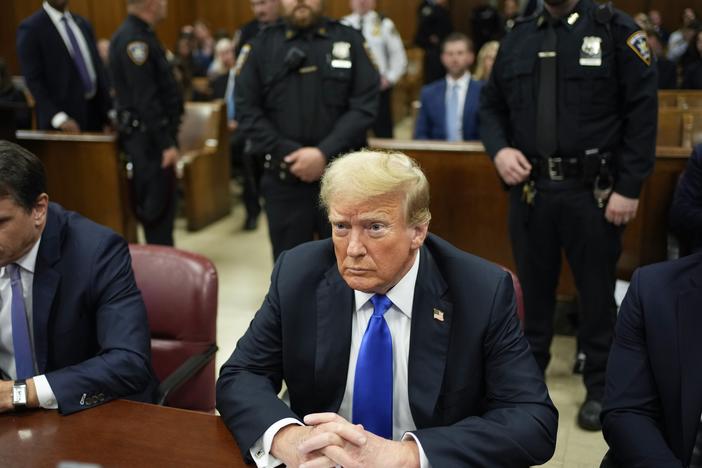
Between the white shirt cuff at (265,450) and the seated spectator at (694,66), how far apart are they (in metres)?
5.99

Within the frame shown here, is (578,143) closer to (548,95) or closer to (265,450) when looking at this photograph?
(548,95)

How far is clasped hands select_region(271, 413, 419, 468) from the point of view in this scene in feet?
4.72

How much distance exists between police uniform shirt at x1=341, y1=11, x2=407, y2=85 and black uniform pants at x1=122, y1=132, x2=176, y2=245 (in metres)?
2.99

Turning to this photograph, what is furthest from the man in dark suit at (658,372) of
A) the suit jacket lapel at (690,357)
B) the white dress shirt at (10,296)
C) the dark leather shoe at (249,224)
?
the dark leather shoe at (249,224)

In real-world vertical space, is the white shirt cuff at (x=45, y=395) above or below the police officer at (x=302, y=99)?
below

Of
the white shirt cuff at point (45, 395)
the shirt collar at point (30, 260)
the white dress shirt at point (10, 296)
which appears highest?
the shirt collar at point (30, 260)

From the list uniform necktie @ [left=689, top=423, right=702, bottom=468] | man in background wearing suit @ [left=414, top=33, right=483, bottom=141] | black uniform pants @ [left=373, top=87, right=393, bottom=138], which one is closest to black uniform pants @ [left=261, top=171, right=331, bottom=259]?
man in background wearing suit @ [left=414, top=33, right=483, bottom=141]

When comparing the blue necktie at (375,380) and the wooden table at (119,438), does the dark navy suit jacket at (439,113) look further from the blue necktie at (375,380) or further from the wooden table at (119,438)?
the wooden table at (119,438)

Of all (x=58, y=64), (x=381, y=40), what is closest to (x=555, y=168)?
(x=58, y=64)

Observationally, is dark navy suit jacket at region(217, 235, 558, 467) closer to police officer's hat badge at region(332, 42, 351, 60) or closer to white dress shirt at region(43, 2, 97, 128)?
police officer's hat badge at region(332, 42, 351, 60)

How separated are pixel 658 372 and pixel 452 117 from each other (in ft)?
11.1

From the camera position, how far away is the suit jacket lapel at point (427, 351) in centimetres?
163

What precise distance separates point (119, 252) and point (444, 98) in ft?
10.4

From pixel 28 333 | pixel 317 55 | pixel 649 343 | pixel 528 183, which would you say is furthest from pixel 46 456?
pixel 317 55
